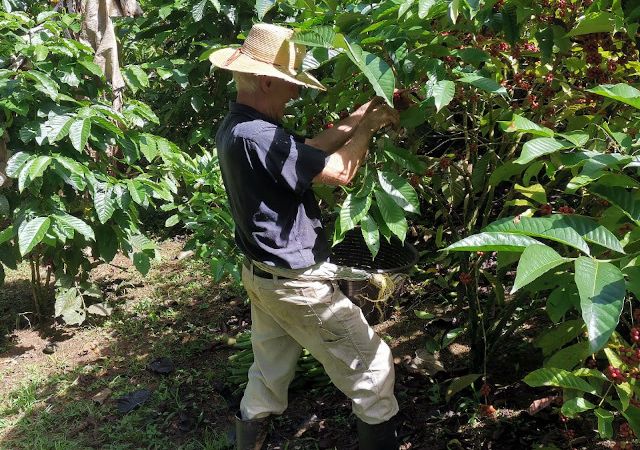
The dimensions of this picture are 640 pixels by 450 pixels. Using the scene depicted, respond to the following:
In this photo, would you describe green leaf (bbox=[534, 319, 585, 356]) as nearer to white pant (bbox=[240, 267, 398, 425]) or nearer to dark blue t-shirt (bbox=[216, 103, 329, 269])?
white pant (bbox=[240, 267, 398, 425])

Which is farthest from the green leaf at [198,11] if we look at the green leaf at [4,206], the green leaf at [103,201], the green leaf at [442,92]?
the green leaf at [442,92]

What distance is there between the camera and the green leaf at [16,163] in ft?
11.6

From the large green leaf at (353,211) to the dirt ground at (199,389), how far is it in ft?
3.66

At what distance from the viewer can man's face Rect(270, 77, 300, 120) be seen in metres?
2.43

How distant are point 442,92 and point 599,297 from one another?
0.91 meters

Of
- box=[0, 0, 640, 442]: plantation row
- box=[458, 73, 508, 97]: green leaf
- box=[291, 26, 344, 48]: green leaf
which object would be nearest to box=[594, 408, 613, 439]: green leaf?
box=[0, 0, 640, 442]: plantation row

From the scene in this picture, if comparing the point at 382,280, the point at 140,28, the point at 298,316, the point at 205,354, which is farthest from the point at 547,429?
the point at 140,28

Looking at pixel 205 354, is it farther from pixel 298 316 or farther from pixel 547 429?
pixel 547 429

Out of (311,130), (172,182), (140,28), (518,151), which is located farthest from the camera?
(140,28)

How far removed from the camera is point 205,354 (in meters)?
4.02

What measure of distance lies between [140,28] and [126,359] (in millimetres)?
2199

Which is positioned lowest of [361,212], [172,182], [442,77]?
[172,182]

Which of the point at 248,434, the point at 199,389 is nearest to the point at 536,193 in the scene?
A: the point at 248,434

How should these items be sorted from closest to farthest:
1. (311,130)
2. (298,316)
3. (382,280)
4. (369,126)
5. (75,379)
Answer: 1. (369,126)
2. (298,316)
3. (382,280)
4. (311,130)
5. (75,379)
